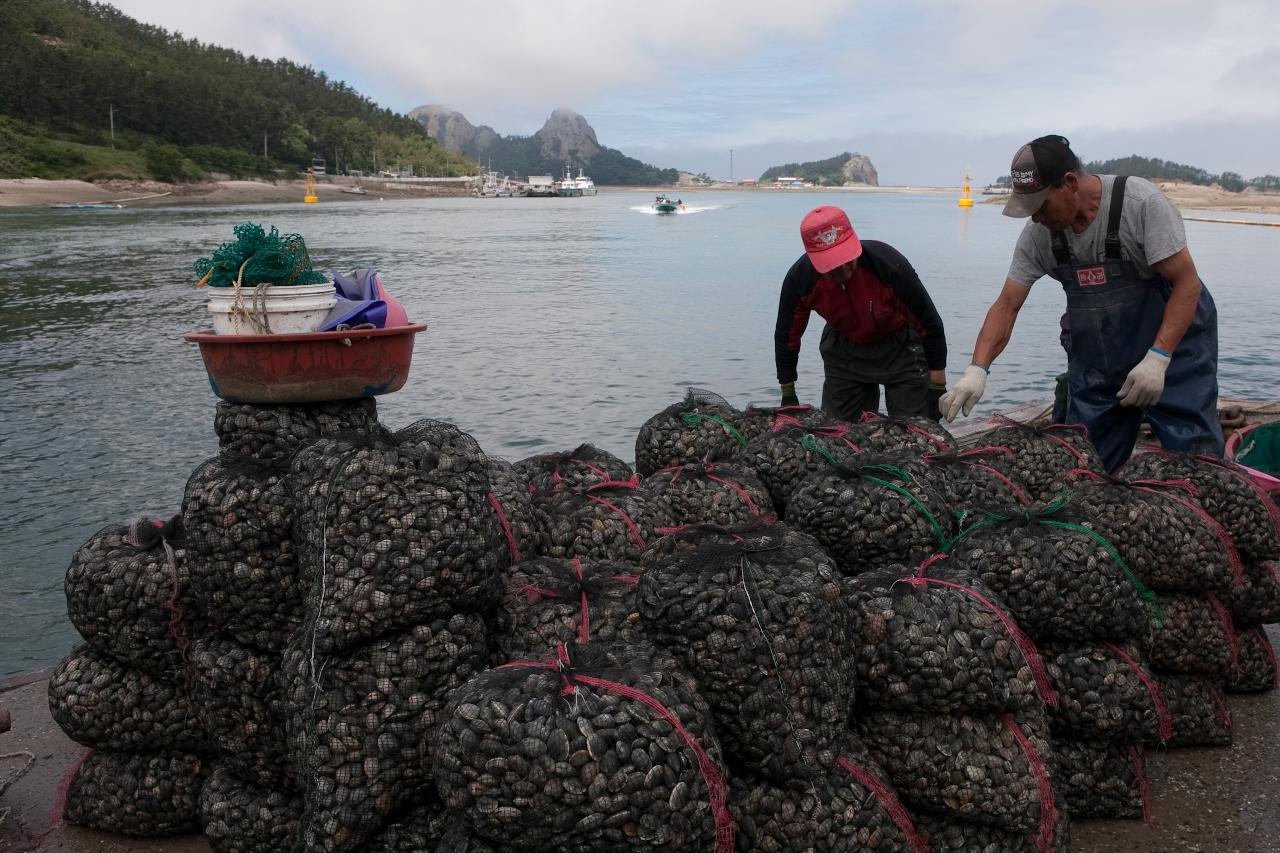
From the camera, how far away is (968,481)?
12.9ft

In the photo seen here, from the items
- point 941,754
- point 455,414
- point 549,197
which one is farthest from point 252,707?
point 549,197

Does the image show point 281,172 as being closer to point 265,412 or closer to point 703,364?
point 703,364

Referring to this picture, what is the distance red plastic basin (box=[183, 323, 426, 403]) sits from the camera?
10.1ft

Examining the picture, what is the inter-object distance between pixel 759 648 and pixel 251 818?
5.16 feet

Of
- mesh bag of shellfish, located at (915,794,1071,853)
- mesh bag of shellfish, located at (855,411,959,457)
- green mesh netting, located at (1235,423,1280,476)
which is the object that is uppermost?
mesh bag of shellfish, located at (855,411,959,457)

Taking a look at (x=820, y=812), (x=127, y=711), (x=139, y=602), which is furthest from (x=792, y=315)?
(x=127, y=711)

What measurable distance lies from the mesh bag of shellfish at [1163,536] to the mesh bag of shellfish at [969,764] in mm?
997

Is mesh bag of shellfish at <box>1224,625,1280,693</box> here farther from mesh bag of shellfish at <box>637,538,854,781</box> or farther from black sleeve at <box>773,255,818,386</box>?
black sleeve at <box>773,255,818,386</box>

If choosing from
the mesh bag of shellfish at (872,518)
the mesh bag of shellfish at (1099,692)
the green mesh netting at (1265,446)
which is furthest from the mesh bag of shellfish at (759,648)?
the green mesh netting at (1265,446)

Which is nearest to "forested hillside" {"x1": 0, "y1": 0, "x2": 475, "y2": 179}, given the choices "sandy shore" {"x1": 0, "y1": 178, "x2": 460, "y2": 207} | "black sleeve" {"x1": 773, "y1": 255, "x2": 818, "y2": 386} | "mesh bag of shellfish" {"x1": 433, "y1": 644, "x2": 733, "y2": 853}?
"sandy shore" {"x1": 0, "y1": 178, "x2": 460, "y2": 207}

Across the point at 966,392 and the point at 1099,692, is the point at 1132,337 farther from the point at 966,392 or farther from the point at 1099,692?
the point at 1099,692

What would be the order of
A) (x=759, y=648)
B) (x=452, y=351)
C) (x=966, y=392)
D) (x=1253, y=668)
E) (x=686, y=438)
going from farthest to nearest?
(x=452, y=351) < (x=966, y=392) < (x=686, y=438) < (x=1253, y=668) < (x=759, y=648)

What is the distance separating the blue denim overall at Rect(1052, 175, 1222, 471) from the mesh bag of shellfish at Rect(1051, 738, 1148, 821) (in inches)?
74.0

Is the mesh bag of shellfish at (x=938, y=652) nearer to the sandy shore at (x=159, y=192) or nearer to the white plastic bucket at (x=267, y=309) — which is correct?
the white plastic bucket at (x=267, y=309)
